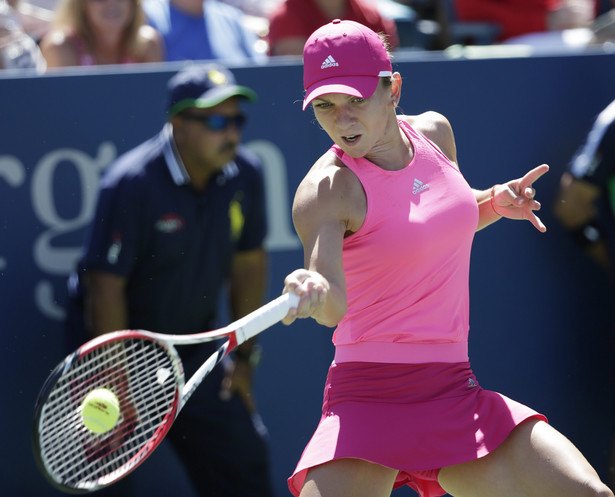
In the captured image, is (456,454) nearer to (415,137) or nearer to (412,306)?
(412,306)

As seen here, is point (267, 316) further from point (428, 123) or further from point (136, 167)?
point (136, 167)

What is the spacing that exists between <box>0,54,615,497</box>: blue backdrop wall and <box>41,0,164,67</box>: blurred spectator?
453 mm

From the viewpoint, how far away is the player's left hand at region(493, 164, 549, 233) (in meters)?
3.06

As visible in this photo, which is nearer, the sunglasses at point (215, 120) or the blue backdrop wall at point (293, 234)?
the sunglasses at point (215, 120)

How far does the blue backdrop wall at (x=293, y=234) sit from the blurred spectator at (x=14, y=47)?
0.32 metres

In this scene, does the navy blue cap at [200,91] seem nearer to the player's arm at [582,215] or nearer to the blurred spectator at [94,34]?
the blurred spectator at [94,34]

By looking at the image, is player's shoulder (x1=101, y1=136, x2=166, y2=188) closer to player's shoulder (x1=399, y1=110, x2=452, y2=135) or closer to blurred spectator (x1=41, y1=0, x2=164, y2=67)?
blurred spectator (x1=41, y1=0, x2=164, y2=67)

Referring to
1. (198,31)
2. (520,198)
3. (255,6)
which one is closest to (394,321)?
(520,198)

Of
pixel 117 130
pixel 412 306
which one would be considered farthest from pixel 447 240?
pixel 117 130

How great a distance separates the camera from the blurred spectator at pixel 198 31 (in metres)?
5.22

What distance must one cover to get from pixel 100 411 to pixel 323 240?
0.82 metres

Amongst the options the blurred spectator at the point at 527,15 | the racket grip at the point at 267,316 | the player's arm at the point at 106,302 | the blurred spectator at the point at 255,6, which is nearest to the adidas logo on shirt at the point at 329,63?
the racket grip at the point at 267,316

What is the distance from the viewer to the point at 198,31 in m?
5.27

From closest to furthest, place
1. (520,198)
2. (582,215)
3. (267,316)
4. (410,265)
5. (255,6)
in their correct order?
(267,316) → (410,265) → (520,198) → (582,215) → (255,6)
